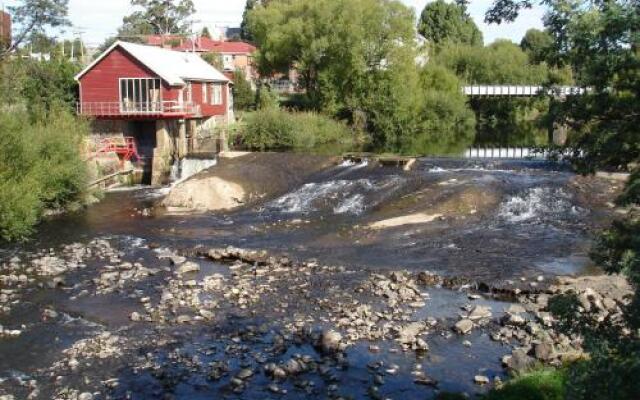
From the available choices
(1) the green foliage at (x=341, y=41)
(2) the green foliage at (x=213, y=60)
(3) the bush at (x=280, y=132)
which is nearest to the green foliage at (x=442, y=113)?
(1) the green foliage at (x=341, y=41)

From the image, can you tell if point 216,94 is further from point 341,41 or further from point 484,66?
point 484,66

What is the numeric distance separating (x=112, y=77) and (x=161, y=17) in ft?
178

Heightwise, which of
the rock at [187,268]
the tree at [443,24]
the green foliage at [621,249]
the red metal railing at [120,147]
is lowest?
the rock at [187,268]

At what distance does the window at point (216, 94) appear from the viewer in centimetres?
5475

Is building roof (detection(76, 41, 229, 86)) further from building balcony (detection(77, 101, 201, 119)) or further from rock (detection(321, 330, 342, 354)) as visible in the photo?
rock (detection(321, 330, 342, 354))

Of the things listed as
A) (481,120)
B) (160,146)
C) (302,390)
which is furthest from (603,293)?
(481,120)

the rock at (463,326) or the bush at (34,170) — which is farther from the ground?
the bush at (34,170)

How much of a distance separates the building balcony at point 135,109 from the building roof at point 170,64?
155 cm

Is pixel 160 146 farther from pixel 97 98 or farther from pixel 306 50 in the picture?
pixel 306 50

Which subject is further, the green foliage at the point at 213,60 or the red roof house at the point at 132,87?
the green foliage at the point at 213,60

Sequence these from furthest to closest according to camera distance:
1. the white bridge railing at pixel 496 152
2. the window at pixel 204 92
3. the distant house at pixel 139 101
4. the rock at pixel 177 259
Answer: the window at pixel 204 92 → the white bridge railing at pixel 496 152 → the distant house at pixel 139 101 → the rock at pixel 177 259

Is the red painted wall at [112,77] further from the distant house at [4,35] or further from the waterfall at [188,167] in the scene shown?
the distant house at [4,35]

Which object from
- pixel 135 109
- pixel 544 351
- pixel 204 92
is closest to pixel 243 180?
pixel 135 109

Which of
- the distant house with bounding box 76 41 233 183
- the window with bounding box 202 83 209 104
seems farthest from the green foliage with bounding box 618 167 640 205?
the window with bounding box 202 83 209 104
